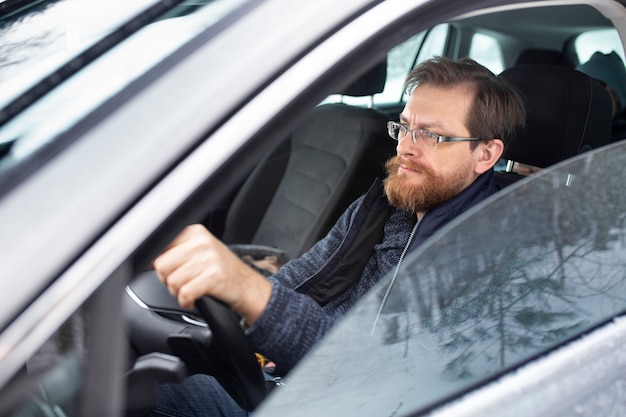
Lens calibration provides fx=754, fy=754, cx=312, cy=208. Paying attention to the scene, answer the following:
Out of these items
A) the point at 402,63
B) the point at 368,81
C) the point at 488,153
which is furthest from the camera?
the point at 402,63

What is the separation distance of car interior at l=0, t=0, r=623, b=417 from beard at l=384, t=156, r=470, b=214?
0.10 metres

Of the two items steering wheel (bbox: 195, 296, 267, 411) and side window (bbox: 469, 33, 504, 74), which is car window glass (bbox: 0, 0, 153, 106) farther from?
side window (bbox: 469, 33, 504, 74)

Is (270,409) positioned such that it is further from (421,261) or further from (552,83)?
(552,83)

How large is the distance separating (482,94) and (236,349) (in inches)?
43.6

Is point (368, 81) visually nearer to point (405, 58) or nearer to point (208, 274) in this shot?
point (208, 274)

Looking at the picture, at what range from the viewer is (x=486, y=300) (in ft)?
4.00

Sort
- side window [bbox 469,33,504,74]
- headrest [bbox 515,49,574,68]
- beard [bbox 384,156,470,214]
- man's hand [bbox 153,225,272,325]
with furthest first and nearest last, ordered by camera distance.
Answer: side window [bbox 469,33,504,74] < headrest [bbox 515,49,574,68] < beard [bbox 384,156,470,214] < man's hand [bbox 153,225,272,325]

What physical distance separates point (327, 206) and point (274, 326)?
125 cm

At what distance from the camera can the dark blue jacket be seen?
117cm

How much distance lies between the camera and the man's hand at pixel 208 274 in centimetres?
97

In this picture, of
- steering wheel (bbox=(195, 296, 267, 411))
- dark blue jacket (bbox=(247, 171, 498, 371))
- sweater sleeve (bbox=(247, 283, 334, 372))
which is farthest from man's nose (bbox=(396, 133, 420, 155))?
steering wheel (bbox=(195, 296, 267, 411))

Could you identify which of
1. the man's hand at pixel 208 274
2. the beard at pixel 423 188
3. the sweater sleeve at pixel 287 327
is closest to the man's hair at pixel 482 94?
the beard at pixel 423 188

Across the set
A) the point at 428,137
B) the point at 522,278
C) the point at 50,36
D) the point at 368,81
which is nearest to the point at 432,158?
the point at 428,137

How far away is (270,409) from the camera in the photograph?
1.04 m
